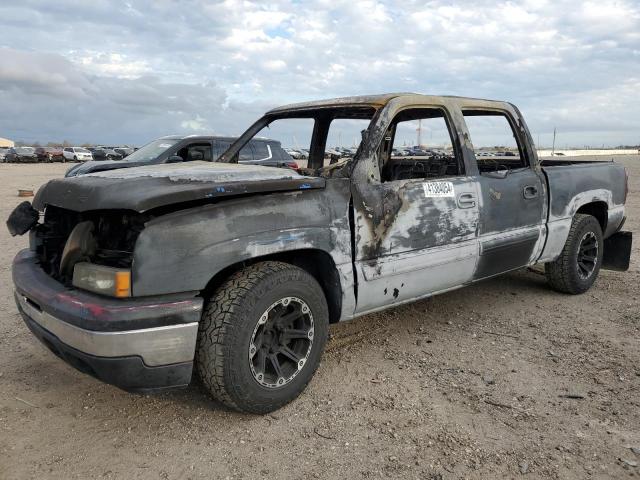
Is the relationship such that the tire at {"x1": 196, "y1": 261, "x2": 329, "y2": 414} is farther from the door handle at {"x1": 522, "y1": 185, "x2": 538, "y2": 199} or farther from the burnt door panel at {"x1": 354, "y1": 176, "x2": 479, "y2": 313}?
the door handle at {"x1": 522, "y1": 185, "x2": 538, "y2": 199}

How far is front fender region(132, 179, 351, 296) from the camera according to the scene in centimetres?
247

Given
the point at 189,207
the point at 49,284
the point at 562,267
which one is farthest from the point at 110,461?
the point at 562,267

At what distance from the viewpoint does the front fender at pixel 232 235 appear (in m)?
2.47

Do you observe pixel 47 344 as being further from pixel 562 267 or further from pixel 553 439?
pixel 562 267

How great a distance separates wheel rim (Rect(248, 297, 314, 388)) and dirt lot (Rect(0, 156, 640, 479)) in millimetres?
239

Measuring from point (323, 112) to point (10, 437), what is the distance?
3.25 meters

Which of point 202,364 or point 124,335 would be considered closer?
point 124,335

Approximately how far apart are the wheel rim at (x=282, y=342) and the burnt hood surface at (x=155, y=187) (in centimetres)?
65

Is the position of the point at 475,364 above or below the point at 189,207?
below

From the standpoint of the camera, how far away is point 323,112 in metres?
4.53

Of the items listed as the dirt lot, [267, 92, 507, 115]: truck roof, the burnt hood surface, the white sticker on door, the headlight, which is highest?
[267, 92, 507, 115]: truck roof

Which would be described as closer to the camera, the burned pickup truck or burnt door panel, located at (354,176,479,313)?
the burned pickup truck

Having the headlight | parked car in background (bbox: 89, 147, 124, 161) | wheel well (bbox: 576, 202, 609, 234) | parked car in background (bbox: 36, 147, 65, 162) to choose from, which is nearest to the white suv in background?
parked car in background (bbox: 36, 147, 65, 162)

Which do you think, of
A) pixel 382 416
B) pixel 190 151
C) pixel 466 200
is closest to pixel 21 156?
pixel 190 151
